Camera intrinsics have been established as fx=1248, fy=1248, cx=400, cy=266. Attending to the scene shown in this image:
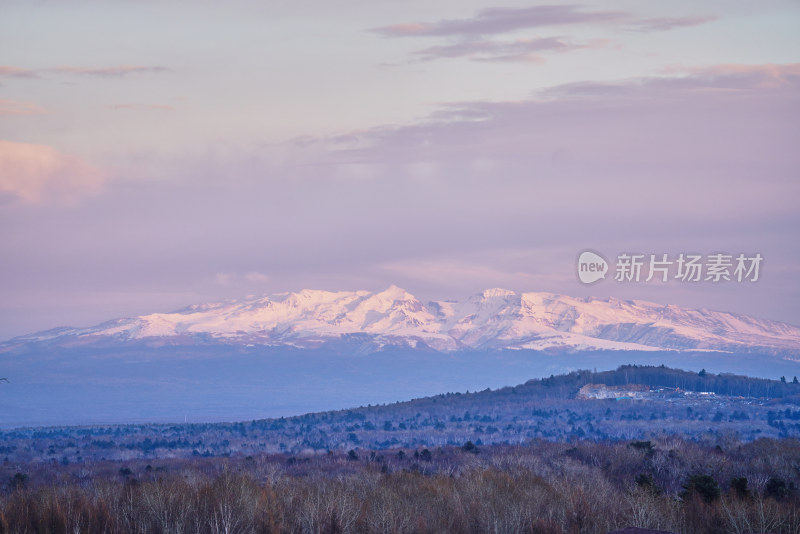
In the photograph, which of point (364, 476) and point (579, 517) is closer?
point (579, 517)

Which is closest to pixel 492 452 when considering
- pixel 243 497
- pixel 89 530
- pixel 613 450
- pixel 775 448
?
pixel 613 450

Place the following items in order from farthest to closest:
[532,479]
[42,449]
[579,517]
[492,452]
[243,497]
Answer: [42,449] → [492,452] → [532,479] → [243,497] → [579,517]

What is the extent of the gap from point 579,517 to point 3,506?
90.6ft

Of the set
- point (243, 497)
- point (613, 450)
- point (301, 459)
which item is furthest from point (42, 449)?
point (243, 497)

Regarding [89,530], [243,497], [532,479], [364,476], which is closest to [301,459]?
[364,476]

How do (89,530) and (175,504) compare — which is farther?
(175,504)

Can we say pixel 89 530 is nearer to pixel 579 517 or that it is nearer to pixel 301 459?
pixel 579 517

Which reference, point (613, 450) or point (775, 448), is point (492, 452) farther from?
point (775, 448)

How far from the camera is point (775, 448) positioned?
112 metres

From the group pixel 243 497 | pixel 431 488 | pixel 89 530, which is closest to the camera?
pixel 89 530

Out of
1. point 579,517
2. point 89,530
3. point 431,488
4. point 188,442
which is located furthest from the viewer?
point 188,442

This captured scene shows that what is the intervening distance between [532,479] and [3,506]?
35.8 m

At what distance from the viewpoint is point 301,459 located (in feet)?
437

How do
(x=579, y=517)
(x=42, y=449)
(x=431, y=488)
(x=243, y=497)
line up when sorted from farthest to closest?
(x=42, y=449)
(x=431, y=488)
(x=243, y=497)
(x=579, y=517)
